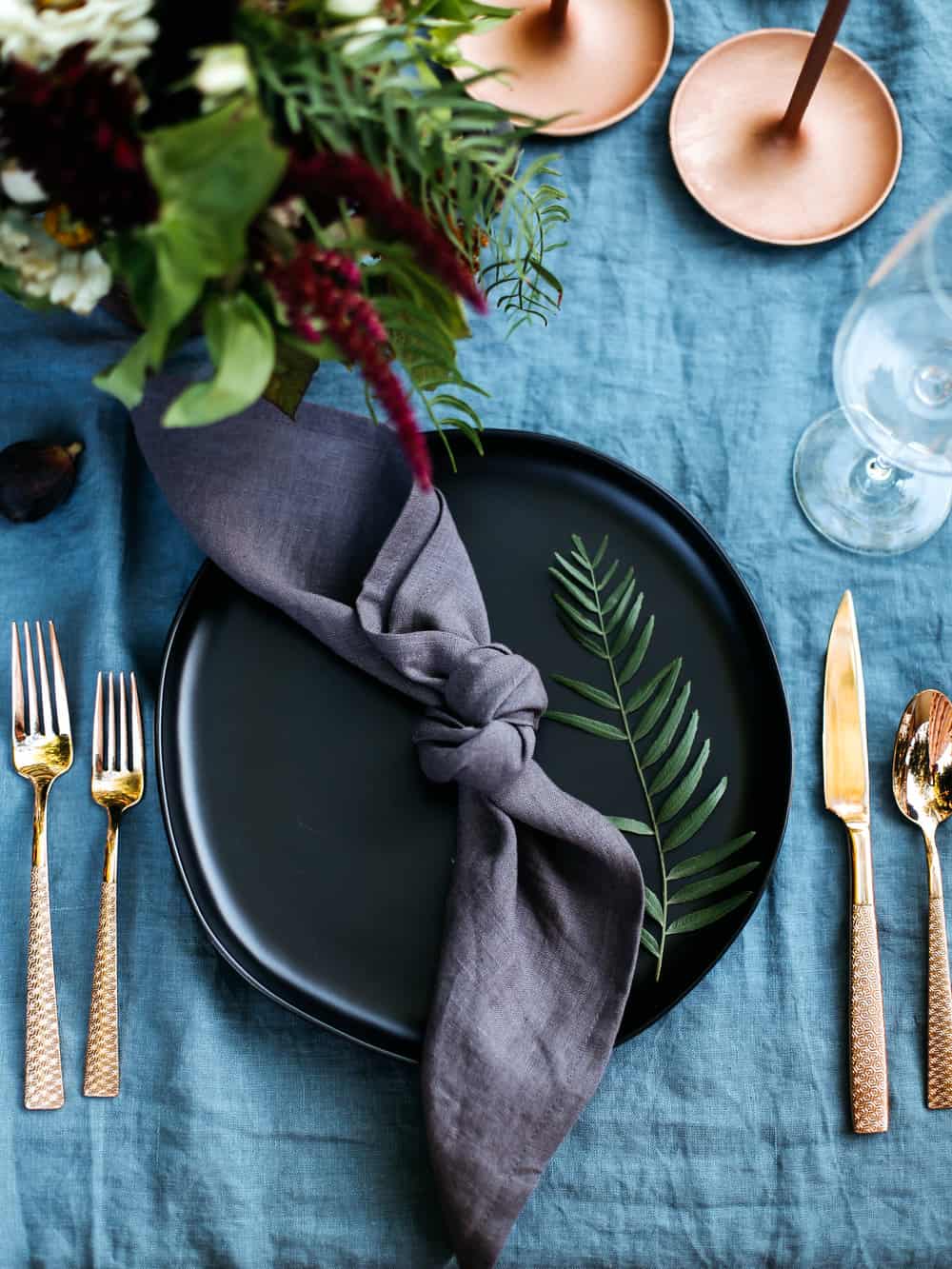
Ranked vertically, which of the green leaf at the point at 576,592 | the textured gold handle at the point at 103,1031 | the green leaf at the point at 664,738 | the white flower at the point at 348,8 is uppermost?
the white flower at the point at 348,8

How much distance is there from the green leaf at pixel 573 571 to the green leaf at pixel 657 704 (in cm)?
6

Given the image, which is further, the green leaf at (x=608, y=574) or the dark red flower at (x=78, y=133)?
the green leaf at (x=608, y=574)

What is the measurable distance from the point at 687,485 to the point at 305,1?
32 cm

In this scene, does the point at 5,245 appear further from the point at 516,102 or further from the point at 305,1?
the point at 516,102

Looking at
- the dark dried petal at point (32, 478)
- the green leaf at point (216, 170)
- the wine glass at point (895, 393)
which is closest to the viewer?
the green leaf at point (216, 170)

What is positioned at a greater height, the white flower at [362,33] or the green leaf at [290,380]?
the white flower at [362,33]

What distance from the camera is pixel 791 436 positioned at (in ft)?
1.90

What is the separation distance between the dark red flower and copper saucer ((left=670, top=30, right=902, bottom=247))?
37 cm

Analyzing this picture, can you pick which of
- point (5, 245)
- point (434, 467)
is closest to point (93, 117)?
point (5, 245)

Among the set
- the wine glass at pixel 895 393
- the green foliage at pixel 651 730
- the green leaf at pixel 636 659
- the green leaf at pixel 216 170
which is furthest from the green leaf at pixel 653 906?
the green leaf at pixel 216 170

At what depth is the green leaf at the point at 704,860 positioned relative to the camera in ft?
1.60

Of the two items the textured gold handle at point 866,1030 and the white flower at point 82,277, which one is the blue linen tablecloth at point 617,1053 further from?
the white flower at point 82,277

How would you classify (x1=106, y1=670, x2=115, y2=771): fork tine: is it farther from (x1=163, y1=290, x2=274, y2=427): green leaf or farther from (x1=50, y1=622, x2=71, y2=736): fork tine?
(x1=163, y1=290, x2=274, y2=427): green leaf

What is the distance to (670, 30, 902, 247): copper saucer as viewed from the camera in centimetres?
59
